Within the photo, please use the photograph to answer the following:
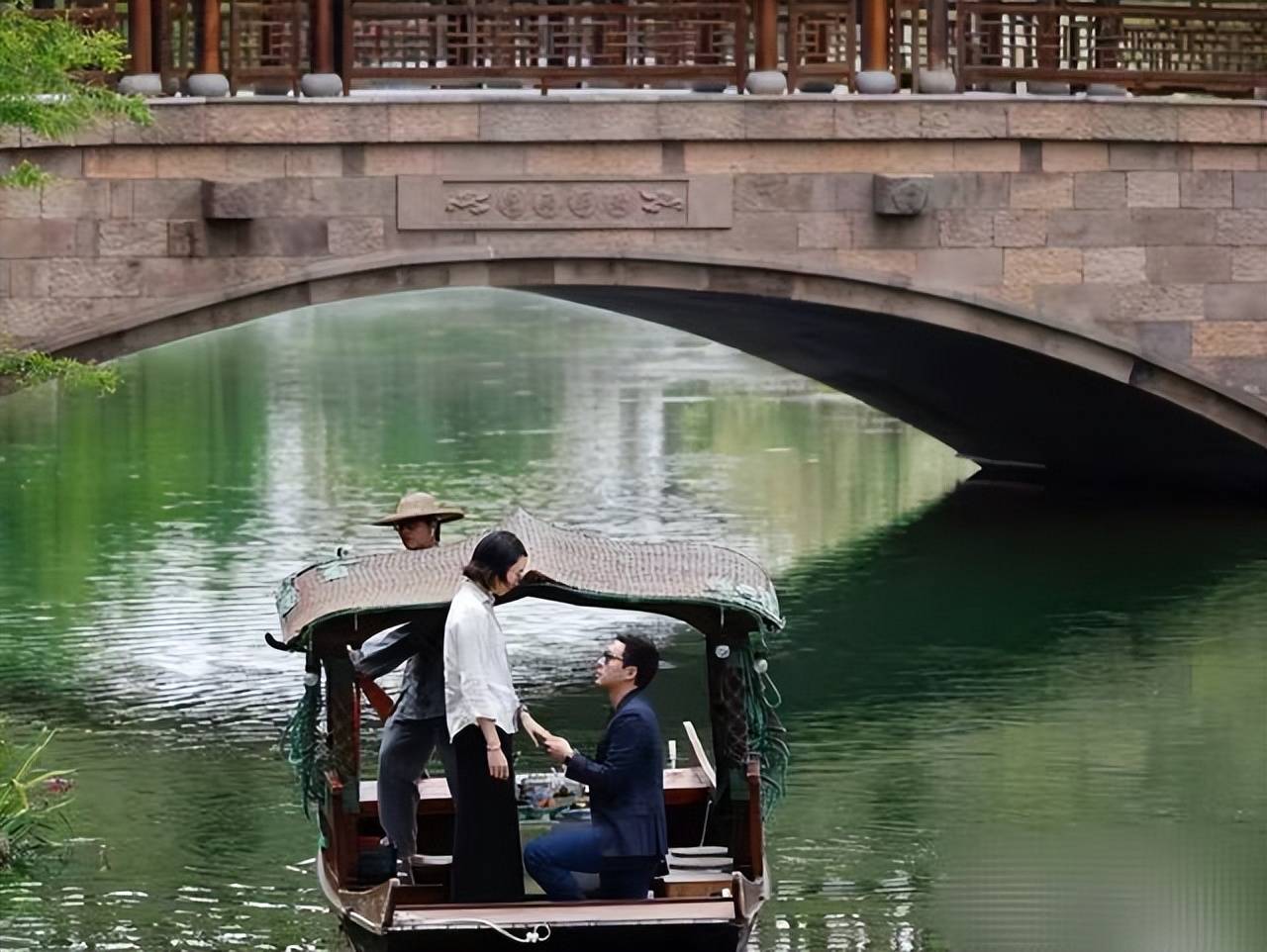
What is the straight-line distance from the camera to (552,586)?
30.2ft

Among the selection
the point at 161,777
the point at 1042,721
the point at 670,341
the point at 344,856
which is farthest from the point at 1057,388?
the point at 670,341

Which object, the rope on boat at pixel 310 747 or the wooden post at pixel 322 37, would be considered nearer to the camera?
the rope on boat at pixel 310 747

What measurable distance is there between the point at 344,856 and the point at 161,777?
2.90 metres

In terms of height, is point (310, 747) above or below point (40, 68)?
below

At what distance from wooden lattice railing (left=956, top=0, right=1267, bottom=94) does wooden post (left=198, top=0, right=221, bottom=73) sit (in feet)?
14.2

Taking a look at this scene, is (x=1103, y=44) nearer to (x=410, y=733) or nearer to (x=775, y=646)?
(x=775, y=646)

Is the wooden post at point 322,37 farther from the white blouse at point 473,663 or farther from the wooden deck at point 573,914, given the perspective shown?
the wooden deck at point 573,914

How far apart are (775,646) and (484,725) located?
6853mm

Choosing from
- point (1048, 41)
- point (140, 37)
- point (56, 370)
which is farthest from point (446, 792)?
point (1048, 41)

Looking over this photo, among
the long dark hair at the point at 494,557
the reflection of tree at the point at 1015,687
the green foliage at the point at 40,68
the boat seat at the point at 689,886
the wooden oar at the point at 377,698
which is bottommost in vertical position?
the reflection of tree at the point at 1015,687

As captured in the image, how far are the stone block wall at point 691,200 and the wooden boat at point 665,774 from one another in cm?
686

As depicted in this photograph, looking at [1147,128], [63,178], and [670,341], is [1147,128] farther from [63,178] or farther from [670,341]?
[670,341]

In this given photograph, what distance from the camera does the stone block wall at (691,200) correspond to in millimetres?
16453

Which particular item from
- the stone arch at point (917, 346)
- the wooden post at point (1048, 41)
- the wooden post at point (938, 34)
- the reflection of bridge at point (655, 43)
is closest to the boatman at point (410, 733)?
the stone arch at point (917, 346)
